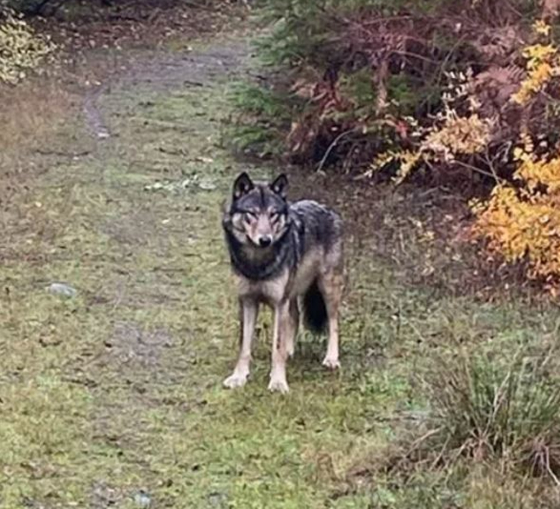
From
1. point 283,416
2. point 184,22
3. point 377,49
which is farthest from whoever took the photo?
point 184,22

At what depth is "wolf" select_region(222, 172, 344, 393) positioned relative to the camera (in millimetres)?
7434

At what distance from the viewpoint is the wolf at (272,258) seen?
293 inches

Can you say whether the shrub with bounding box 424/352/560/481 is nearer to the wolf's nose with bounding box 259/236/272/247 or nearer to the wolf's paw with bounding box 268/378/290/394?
the wolf's paw with bounding box 268/378/290/394

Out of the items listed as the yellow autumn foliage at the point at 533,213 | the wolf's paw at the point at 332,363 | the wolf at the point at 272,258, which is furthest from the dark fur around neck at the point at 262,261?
the yellow autumn foliage at the point at 533,213

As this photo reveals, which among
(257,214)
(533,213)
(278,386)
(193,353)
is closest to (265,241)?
(257,214)

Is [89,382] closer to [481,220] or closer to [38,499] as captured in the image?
[38,499]

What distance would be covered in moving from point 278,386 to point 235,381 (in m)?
0.24

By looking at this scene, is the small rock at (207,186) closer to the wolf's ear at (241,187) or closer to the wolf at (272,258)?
the wolf at (272,258)

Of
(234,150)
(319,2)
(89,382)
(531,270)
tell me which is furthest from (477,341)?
(234,150)

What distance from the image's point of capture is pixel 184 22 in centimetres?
2559

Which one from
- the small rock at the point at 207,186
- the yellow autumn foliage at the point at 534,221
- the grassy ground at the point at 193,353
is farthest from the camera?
the small rock at the point at 207,186

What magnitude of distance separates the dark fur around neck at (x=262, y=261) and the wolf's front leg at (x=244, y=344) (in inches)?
6.7

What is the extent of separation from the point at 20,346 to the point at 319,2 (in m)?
6.03

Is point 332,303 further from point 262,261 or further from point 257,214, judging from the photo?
point 257,214
